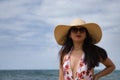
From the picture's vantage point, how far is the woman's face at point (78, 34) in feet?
11.8

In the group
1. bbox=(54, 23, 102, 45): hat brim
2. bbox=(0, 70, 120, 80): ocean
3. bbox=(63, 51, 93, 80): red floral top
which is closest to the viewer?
bbox=(63, 51, 93, 80): red floral top

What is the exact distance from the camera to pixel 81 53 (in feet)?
12.0

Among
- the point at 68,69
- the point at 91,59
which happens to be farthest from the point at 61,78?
the point at 91,59

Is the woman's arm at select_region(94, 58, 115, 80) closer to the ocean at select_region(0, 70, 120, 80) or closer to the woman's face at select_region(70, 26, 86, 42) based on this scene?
the woman's face at select_region(70, 26, 86, 42)

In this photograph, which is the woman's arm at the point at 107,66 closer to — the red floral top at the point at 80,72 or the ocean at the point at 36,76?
the red floral top at the point at 80,72

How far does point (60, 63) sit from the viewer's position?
3.71m

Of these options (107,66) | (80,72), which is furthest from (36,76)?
(80,72)

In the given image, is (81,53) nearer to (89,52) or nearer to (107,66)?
(89,52)

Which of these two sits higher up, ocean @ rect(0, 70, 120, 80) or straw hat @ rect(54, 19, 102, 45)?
straw hat @ rect(54, 19, 102, 45)

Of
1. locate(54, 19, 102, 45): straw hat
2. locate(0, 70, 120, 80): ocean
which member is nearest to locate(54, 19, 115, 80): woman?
locate(54, 19, 102, 45): straw hat

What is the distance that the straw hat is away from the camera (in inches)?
142

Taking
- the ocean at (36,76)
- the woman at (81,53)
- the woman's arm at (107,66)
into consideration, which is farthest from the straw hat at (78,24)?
the ocean at (36,76)

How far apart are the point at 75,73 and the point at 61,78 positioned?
19 cm

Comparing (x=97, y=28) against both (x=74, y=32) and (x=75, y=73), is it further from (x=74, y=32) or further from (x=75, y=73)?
(x=75, y=73)
